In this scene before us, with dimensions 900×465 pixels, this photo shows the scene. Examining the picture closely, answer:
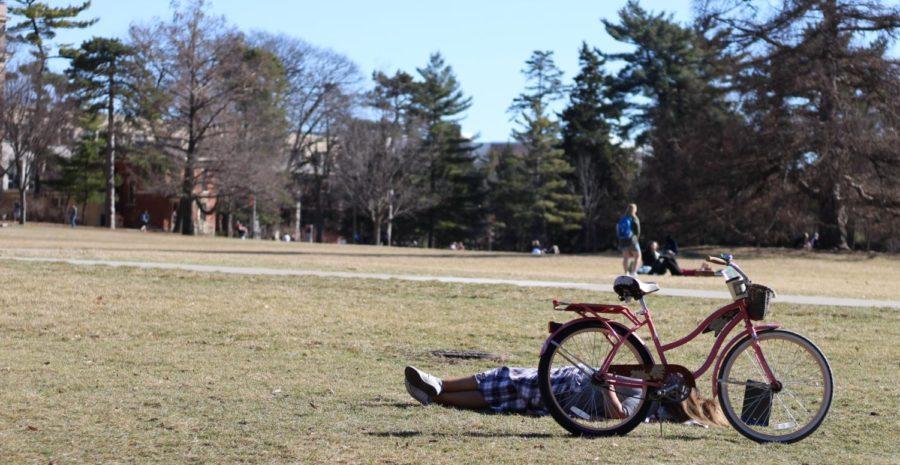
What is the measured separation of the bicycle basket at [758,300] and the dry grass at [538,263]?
1503 cm

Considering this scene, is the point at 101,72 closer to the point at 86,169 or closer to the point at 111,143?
the point at 111,143

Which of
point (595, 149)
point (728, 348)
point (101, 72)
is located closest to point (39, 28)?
point (101, 72)

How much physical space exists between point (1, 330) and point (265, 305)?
381 cm

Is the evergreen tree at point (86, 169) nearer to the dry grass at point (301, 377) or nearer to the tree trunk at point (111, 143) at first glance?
the tree trunk at point (111, 143)

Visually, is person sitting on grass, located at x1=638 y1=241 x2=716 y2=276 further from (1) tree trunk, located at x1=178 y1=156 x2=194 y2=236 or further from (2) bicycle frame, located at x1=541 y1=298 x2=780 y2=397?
(1) tree trunk, located at x1=178 y1=156 x2=194 y2=236

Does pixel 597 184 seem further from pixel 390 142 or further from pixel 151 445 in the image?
pixel 151 445

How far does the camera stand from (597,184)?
7462 centimetres

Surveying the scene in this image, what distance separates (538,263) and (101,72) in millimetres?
42733

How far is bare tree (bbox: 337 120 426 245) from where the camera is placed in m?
76.7

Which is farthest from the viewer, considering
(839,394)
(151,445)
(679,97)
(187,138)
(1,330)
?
(679,97)

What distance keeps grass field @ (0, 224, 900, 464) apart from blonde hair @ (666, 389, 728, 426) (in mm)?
135

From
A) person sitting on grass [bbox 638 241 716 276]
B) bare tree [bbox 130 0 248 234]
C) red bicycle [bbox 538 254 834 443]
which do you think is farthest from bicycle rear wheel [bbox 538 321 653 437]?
bare tree [bbox 130 0 248 234]

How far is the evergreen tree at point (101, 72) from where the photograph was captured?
66.4 metres

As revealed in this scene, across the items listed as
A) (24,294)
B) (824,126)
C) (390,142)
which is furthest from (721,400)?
(390,142)
